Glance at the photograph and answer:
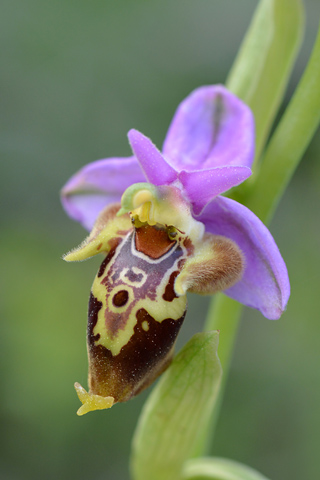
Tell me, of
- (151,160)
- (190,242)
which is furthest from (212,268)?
(151,160)

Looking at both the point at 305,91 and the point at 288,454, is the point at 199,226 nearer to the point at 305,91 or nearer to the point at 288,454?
the point at 305,91

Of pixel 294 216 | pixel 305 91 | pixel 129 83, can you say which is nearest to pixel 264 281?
pixel 305 91

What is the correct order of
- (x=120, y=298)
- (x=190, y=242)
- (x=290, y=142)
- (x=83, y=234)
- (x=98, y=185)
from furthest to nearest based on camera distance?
(x=83, y=234) < (x=98, y=185) < (x=290, y=142) < (x=190, y=242) < (x=120, y=298)

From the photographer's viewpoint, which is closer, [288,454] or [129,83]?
[288,454]

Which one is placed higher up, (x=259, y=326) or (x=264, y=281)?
(x=264, y=281)

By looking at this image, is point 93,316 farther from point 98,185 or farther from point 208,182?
point 98,185

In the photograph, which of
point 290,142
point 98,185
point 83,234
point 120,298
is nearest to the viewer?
point 120,298
